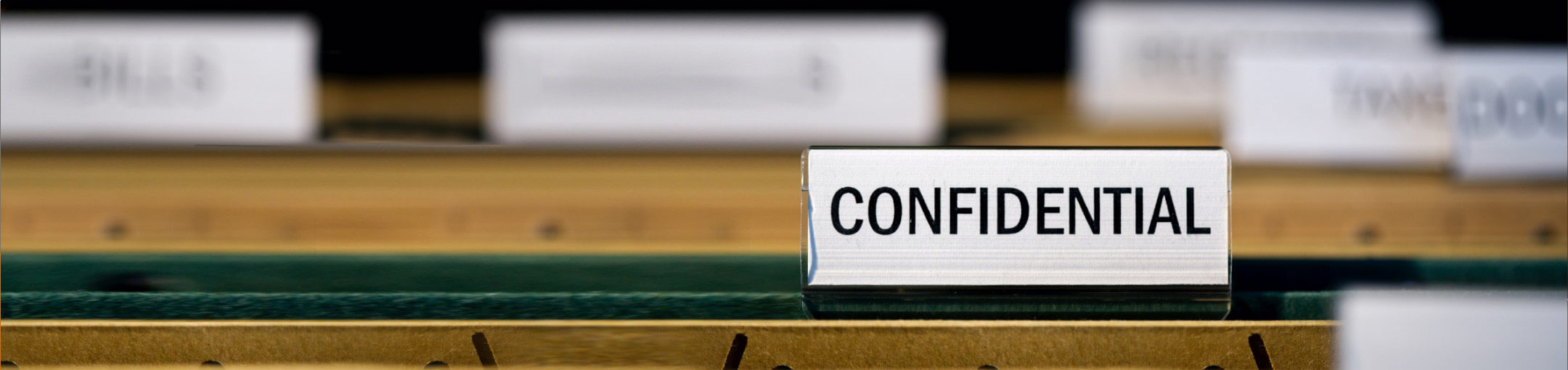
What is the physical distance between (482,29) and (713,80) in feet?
2.57

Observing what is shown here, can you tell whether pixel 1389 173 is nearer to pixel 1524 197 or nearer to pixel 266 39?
pixel 1524 197

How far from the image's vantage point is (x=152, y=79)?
2668 mm

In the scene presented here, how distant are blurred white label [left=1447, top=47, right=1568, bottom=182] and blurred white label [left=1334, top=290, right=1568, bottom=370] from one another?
4.96 feet

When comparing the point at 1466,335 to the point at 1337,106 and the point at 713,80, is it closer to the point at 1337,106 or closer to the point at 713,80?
the point at 1337,106

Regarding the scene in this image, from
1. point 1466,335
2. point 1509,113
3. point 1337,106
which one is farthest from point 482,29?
point 1509,113

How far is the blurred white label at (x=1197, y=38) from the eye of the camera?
2.63 metres

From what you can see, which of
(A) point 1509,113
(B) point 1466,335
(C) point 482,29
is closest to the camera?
(B) point 1466,335

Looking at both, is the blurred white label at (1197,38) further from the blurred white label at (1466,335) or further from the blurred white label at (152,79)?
the blurred white label at (152,79)

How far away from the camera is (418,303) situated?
5.17 feet

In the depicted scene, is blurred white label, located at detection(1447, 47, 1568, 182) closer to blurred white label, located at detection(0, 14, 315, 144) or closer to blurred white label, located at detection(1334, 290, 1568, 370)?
blurred white label, located at detection(1334, 290, 1568, 370)

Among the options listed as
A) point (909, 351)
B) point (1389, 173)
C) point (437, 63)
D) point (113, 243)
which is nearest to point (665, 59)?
point (437, 63)

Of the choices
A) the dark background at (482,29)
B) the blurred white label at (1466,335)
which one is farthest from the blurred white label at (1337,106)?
the blurred white label at (1466,335)

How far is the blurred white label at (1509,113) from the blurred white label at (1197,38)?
21 cm

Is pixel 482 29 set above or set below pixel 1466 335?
above
